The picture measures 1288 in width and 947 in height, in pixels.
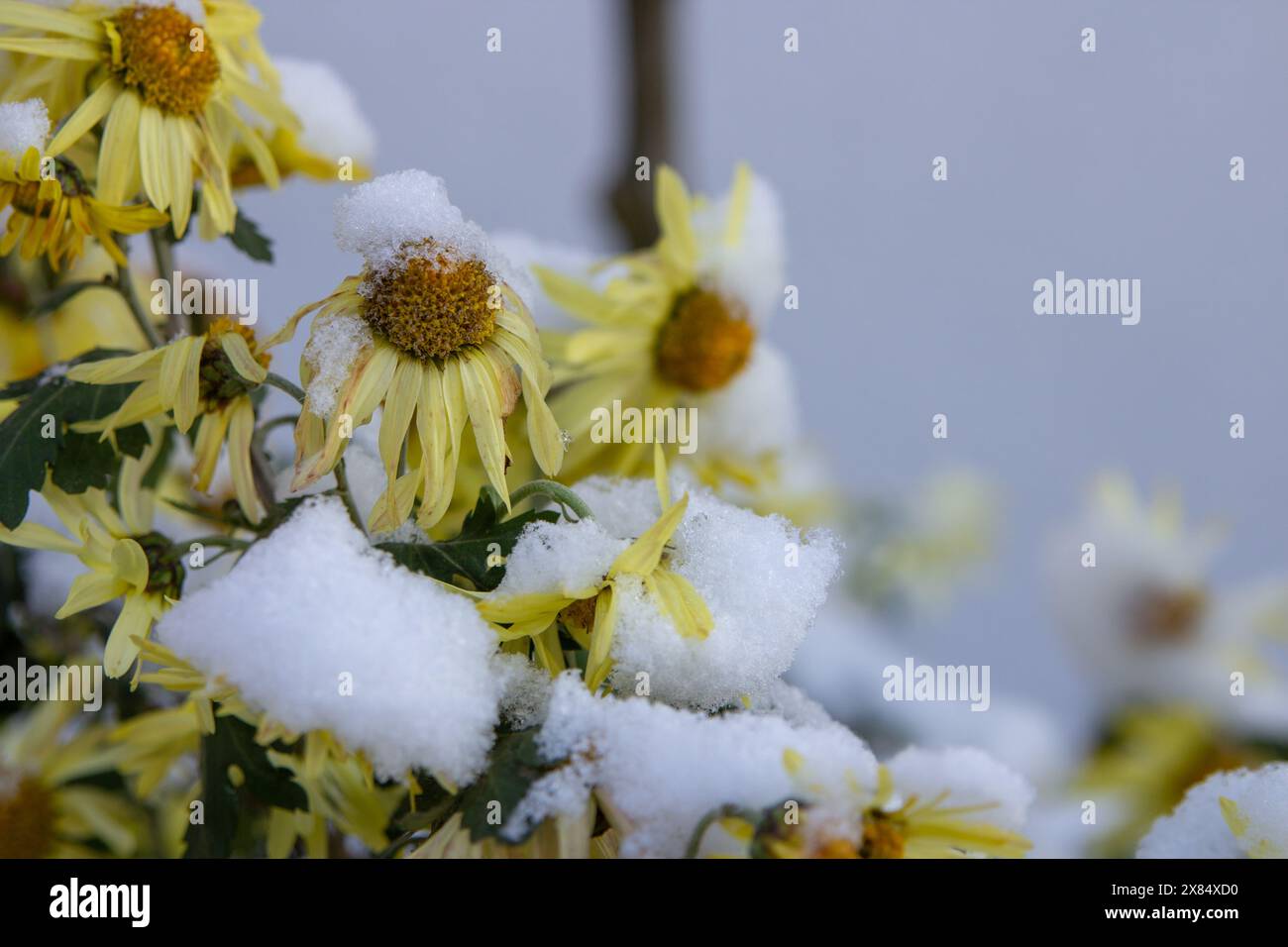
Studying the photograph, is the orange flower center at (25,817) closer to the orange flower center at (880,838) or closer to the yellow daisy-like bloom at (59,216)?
the yellow daisy-like bloom at (59,216)

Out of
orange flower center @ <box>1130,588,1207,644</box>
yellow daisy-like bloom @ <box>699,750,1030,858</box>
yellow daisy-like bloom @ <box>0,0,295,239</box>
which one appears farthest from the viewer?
orange flower center @ <box>1130,588,1207,644</box>

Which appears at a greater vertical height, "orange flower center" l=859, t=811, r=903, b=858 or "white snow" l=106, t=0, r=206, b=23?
"white snow" l=106, t=0, r=206, b=23

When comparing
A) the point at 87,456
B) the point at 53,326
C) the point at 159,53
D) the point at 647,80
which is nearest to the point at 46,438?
the point at 87,456

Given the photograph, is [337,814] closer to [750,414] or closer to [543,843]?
[543,843]

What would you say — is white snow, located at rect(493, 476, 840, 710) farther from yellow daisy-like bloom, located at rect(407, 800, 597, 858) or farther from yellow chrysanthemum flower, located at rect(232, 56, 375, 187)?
yellow chrysanthemum flower, located at rect(232, 56, 375, 187)

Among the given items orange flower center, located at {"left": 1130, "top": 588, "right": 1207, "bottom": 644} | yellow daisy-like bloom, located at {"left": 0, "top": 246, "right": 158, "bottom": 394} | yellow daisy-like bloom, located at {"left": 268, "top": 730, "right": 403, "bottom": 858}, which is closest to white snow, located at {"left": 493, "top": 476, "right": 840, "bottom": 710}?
yellow daisy-like bloom, located at {"left": 268, "top": 730, "right": 403, "bottom": 858}
